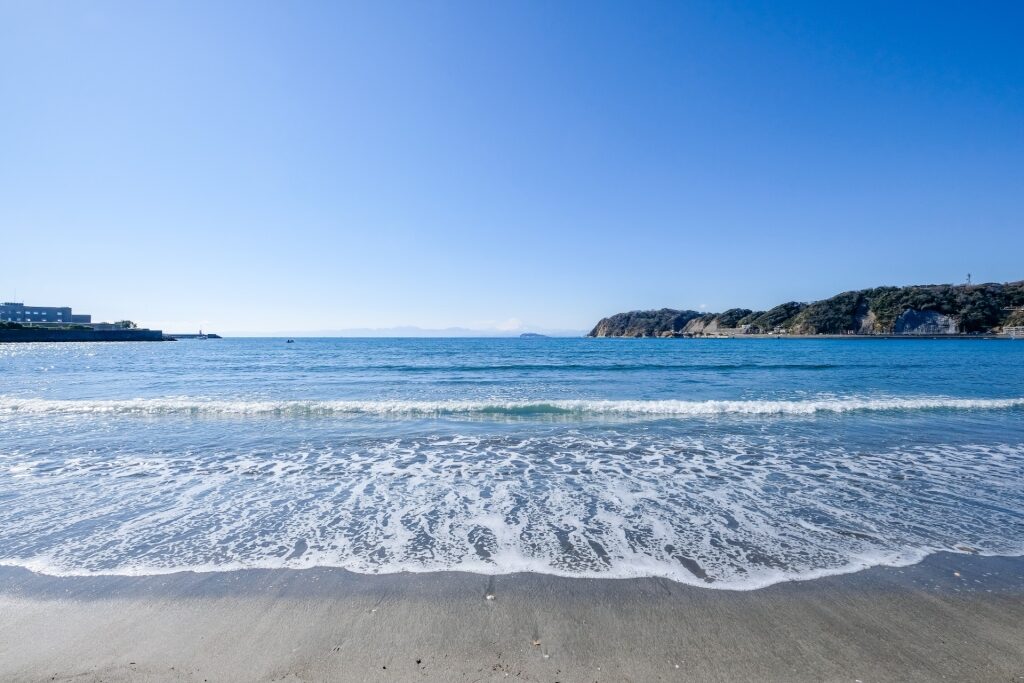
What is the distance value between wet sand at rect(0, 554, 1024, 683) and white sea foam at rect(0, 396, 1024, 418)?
1040 centimetres

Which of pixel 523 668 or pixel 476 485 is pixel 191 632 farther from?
pixel 476 485

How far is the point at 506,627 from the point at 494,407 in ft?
40.1

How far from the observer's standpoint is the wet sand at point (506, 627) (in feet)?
10.0

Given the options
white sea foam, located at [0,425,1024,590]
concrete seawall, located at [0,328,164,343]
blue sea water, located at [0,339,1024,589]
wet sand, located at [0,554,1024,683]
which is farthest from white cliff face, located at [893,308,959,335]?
concrete seawall, located at [0,328,164,343]

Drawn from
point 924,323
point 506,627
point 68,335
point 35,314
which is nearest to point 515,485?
point 506,627

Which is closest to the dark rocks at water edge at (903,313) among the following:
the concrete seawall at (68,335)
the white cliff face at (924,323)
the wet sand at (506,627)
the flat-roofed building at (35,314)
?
the white cliff face at (924,323)

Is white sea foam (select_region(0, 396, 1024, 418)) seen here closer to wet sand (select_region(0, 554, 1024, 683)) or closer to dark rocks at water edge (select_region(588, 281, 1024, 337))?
wet sand (select_region(0, 554, 1024, 683))

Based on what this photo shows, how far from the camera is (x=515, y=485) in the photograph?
7523mm

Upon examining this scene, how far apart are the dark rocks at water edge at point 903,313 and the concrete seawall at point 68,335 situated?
17248 centimetres

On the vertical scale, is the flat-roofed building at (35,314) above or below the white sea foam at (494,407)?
above

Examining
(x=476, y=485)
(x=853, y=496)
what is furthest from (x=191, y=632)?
(x=853, y=496)

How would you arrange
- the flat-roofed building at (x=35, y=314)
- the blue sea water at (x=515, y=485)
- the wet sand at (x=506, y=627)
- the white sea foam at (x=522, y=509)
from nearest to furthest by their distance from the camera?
the wet sand at (x=506, y=627), the white sea foam at (x=522, y=509), the blue sea water at (x=515, y=485), the flat-roofed building at (x=35, y=314)

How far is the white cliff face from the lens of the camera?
113 m

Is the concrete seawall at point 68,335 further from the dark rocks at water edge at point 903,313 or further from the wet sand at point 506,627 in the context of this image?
the dark rocks at water edge at point 903,313
